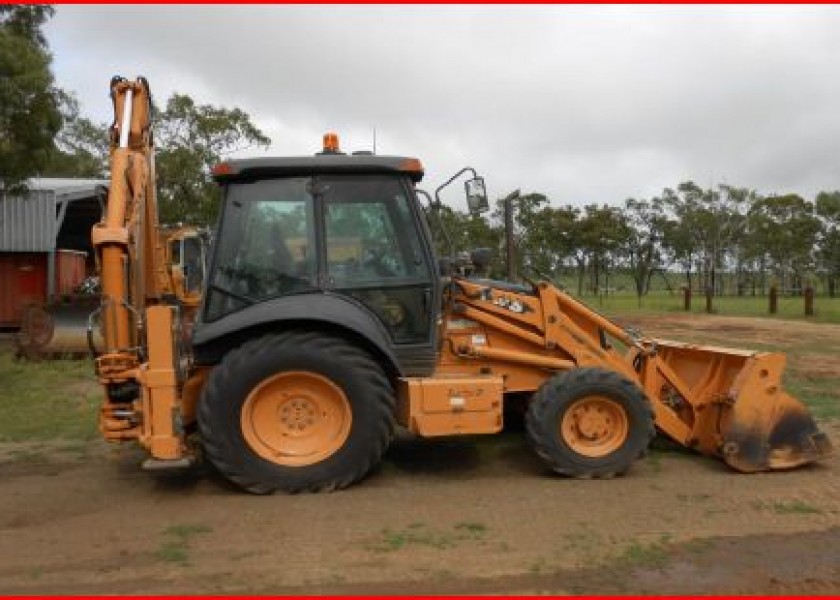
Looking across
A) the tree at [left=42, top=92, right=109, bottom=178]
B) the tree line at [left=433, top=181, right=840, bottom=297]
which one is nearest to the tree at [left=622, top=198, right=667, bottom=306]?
the tree line at [left=433, top=181, right=840, bottom=297]

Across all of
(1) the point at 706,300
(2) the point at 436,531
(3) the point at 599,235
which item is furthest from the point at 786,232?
(2) the point at 436,531

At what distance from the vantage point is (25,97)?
15.3 metres

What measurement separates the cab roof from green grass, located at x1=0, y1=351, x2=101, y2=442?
340 cm

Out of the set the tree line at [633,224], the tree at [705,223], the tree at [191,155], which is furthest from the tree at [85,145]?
the tree at [705,223]

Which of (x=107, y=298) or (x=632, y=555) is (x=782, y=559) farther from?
(x=107, y=298)

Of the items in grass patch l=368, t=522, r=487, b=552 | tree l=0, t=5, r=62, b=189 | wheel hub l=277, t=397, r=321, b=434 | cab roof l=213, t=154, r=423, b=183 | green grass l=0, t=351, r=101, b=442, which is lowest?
grass patch l=368, t=522, r=487, b=552

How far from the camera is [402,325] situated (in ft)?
21.1

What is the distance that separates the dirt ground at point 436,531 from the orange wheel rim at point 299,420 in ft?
1.09

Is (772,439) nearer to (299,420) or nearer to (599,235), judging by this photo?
(299,420)

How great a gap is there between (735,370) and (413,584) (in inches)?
143

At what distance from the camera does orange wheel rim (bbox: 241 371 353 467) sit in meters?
6.09

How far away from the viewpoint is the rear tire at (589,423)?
6.40 m

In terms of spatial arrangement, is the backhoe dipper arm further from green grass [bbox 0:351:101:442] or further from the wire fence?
the wire fence

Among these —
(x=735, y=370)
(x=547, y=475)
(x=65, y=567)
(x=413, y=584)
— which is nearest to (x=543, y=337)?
(x=547, y=475)
